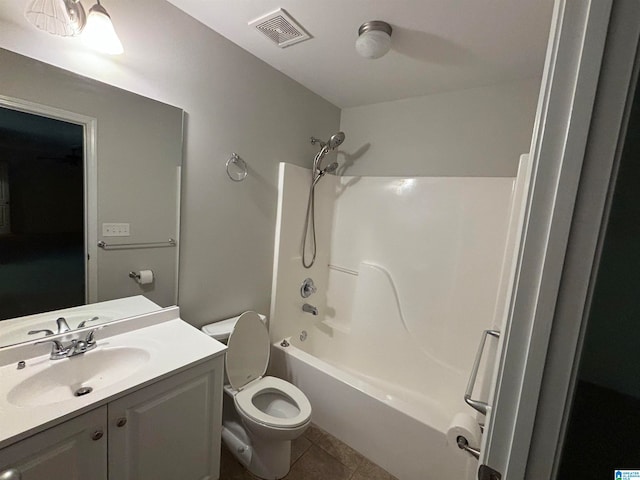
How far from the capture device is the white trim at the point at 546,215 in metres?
0.41

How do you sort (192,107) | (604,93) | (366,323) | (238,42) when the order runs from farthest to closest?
(366,323) → (238,42) → (192,107) → (604,93)

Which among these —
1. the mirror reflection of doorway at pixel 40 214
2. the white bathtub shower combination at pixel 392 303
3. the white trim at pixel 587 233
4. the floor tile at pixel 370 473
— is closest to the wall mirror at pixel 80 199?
the mirror reflection of doorway at pixel 40 214

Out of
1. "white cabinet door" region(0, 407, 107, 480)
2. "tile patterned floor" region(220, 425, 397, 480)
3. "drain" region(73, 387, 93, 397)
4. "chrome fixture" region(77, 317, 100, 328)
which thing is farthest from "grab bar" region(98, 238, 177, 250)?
"tile patterned floor" region(220, 425, 397, 480)

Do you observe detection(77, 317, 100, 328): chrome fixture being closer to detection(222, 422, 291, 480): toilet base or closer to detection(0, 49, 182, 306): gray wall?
detection(0, 49, 182, 306): gray wall

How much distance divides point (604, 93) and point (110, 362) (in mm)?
1764

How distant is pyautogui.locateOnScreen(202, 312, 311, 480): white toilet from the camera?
1.50 meters

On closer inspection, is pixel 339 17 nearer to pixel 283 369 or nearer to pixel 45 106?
pixel 45 106

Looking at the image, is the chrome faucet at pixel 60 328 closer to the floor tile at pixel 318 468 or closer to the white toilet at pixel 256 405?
the white toilet at pixel 256 405

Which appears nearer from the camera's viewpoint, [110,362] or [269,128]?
[110,362]

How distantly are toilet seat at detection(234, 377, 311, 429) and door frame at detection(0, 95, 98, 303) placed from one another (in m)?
0.94

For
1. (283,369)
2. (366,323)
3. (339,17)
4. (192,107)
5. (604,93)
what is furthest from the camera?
(366,323)

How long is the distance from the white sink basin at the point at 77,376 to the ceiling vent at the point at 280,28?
173 centimetres

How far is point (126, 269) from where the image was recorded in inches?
56.6

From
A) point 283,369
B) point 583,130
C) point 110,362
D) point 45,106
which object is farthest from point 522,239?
point 283,369
